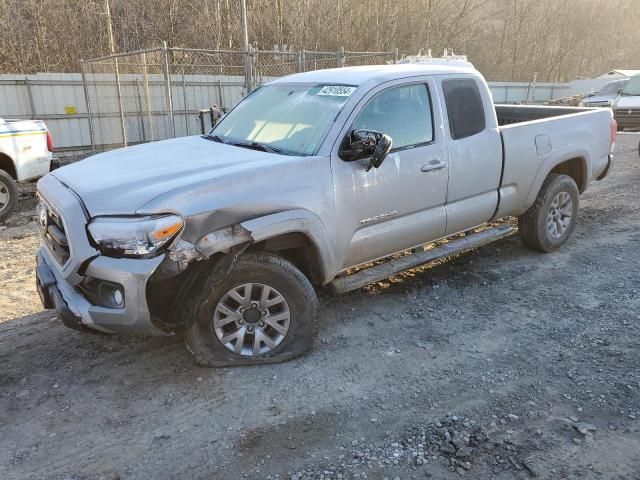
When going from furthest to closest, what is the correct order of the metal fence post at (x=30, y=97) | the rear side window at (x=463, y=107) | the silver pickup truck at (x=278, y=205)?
the metal fence post at (x=30, y=97), the rear side window at (x=463, y=107), the silver pickup truck at (x=278, y=205)

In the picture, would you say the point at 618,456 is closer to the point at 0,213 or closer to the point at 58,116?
the point at 0,213

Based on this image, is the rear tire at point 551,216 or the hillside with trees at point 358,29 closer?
the rear tire at point 551,216

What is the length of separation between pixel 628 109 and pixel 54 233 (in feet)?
56.3

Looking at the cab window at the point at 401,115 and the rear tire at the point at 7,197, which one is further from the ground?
the cab window at the point at 401,115

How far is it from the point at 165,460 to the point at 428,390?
1646mm

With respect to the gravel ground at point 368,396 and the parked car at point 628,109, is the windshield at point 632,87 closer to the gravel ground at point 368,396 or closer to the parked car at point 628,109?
the parked car at point 628,109

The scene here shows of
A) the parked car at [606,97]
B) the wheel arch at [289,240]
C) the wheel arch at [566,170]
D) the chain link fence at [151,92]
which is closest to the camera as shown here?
the wheel arch at [289,240]

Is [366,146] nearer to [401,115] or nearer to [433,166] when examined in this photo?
[401,115]

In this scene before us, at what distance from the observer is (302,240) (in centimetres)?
372

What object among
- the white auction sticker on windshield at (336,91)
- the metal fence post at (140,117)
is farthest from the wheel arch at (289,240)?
the metal fence post at (140,117)

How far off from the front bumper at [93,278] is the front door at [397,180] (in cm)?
148

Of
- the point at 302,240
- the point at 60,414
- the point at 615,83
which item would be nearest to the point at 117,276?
the point at 60,414

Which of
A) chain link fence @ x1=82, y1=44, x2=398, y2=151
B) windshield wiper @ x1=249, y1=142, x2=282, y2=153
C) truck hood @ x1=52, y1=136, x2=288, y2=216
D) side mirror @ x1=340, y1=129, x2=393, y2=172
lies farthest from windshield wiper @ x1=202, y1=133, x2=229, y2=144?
chain link fence @ x1=82, y1=44, x2=398, y2=151

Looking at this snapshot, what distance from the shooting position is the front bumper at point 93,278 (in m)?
3.07
